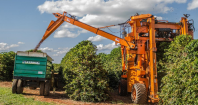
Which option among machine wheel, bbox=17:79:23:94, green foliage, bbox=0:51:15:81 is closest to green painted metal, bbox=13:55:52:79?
machine wheel, bbox=17:79:23:94

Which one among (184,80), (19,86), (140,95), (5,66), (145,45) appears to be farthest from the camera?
(5,66)

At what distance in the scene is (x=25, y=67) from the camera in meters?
10.6

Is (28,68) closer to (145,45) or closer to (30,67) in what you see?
(30,67)

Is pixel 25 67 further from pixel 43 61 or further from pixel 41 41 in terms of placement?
pixel 41 41

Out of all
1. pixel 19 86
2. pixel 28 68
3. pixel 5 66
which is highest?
pixel 5 66

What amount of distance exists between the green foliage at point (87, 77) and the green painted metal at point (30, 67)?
1417 mm

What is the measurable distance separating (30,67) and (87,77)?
320cm

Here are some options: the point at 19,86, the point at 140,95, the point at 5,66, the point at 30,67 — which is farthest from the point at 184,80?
the point at 5,66

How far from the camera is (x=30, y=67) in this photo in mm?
10578

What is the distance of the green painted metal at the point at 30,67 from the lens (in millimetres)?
10539

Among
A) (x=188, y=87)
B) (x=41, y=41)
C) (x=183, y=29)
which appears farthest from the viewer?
(x=41, y=41)

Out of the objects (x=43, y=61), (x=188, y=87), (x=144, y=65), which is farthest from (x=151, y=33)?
(x=43, y=61)

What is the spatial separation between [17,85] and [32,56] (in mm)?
1781

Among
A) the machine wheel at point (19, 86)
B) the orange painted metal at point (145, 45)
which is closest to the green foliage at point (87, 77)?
the orange painted metal at point (145, 45)
